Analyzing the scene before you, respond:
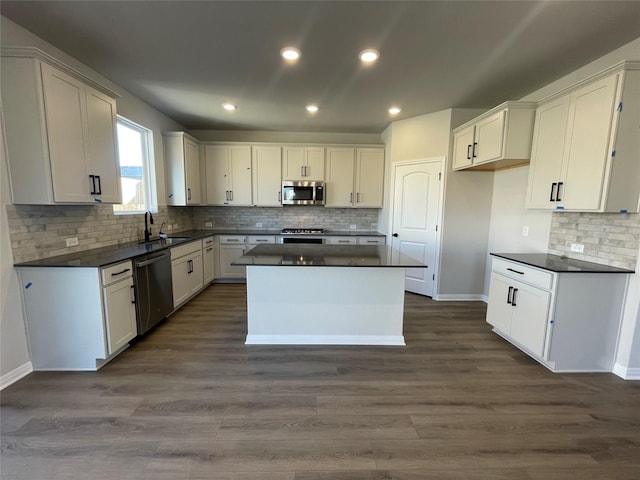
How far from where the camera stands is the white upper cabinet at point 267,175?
16.0 feet

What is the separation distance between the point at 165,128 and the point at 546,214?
5.29m

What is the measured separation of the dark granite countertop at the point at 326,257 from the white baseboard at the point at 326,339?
833 mm

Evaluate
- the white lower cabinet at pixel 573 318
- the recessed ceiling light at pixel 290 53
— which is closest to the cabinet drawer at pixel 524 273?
the white lower cabinet at pixel 573 318

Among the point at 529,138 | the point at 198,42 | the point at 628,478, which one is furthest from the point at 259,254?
the point at 529,138

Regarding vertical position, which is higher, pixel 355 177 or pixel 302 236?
pixel 355 177

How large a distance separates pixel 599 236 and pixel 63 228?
4.89 m

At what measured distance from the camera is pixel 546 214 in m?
2.98

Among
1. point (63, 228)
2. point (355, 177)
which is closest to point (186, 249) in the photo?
point (63, 228)

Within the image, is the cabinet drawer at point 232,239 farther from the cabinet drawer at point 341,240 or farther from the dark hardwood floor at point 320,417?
the dark hardwood floor at point 320,417

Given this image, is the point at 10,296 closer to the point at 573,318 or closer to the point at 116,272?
the point at 116,272

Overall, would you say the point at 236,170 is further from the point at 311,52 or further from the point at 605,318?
the point at 605,318

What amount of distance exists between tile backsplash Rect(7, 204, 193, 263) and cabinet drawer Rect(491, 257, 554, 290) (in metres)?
4.31

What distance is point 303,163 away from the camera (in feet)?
16.1

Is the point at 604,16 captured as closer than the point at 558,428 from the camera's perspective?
No
